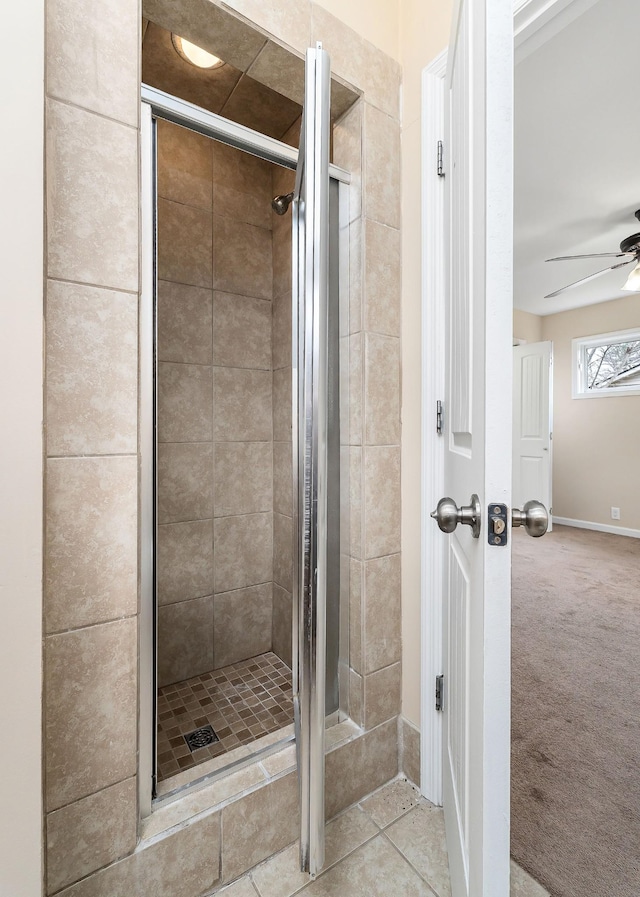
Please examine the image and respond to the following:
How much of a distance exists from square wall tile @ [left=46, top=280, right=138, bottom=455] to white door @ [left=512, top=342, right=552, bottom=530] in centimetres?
488

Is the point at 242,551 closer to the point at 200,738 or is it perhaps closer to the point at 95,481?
the point at 200,738

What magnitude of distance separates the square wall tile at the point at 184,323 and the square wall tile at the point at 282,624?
120 cm

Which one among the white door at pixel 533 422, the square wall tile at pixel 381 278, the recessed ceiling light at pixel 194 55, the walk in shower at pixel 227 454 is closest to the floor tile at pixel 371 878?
the walk in shower at pixel 227 454

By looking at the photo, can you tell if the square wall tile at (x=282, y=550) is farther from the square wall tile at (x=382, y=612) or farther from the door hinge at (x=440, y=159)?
the door hinge at (x=440, y=159)

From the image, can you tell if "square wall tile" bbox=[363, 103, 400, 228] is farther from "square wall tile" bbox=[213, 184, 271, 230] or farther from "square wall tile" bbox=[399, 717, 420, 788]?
"square wall tile" bbox=[399, 717, 420, 788]

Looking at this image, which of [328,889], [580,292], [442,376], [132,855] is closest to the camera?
[132,855]

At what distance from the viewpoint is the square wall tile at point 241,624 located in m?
2.04

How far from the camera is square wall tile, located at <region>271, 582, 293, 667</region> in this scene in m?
2.00

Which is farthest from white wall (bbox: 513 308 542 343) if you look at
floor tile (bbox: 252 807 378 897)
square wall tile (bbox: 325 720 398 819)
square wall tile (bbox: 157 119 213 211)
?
floor tile (bbox: 252 807 378 897)

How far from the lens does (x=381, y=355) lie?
1304 mm

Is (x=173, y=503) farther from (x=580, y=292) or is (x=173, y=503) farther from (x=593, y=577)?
(x=580, y=292)

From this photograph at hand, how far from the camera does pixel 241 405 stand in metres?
2.08

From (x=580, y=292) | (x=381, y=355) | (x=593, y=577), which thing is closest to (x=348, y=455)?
(x=381, y=355)

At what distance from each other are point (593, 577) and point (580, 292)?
3.03m
